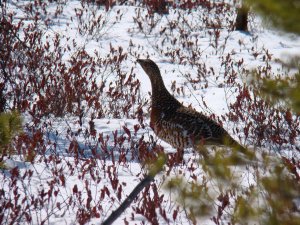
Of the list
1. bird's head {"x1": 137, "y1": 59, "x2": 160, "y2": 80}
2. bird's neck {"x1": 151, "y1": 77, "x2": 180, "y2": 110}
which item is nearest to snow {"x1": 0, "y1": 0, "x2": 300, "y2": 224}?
bird's neck {"x1": 151, "y1": 77, "x2": 180, "y2": 110}

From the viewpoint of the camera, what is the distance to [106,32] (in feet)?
35.6

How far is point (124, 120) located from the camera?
663cm

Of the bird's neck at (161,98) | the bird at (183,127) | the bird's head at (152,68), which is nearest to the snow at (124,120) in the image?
the bird at (183,127)

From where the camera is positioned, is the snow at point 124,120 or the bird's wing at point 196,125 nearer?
the snow at point 124,120

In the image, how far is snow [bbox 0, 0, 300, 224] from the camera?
146 inches

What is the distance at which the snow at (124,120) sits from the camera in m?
3.70

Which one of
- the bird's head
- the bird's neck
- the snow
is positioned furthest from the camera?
the bird's head

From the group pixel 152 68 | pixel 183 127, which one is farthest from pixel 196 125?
pixel 152 68

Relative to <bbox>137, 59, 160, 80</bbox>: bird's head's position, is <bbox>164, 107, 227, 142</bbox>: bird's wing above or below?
below

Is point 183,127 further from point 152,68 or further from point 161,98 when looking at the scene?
point 152,68

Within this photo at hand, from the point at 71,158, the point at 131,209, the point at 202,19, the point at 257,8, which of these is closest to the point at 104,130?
the point at 71,158

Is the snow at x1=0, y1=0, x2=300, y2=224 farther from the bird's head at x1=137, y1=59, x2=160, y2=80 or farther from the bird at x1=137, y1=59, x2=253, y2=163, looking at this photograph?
the bird's head at x1=137, y1=59, x2=160, y2=80

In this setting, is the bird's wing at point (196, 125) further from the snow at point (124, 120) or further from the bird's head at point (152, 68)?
the bird's head at point (152, 68)

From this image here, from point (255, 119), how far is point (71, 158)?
103 inches
